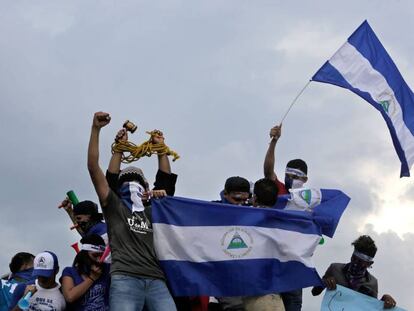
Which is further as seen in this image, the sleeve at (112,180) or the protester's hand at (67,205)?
the protester's hand at (67,205)

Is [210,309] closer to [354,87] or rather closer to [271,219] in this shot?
[271,219]

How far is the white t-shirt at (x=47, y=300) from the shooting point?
369 inches

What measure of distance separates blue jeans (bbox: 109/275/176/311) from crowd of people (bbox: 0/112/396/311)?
0.03 ft

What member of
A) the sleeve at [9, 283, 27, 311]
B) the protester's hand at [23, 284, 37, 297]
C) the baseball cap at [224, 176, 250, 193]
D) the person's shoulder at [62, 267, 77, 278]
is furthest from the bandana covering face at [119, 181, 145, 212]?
the sleeve at [9, 283, 27, 311]

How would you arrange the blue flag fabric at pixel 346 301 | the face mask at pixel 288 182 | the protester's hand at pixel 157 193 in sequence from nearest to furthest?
the protester's hand at pixel 157 193 → the blue flag fabric at pixel 346 301 → the face mask at pixel 288 182

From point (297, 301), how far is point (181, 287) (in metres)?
1.67

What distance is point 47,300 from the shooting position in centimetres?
945

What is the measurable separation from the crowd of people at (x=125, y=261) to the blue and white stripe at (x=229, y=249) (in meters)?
0.16

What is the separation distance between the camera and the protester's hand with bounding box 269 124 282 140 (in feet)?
37.4

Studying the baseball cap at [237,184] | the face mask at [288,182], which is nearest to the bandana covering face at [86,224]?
the baseball cap at [237,184]

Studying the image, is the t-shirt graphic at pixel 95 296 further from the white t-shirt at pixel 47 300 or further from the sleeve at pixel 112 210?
the sleeve at pixel 112 210

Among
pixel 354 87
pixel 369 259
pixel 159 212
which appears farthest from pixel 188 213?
pixel 354 87

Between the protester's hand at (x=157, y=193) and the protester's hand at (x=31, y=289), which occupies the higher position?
the protester's hand at (x=157, y=193)

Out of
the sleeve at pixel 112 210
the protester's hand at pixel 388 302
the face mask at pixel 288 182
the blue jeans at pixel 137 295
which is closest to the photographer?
the blue jeans at pixel 137 295
